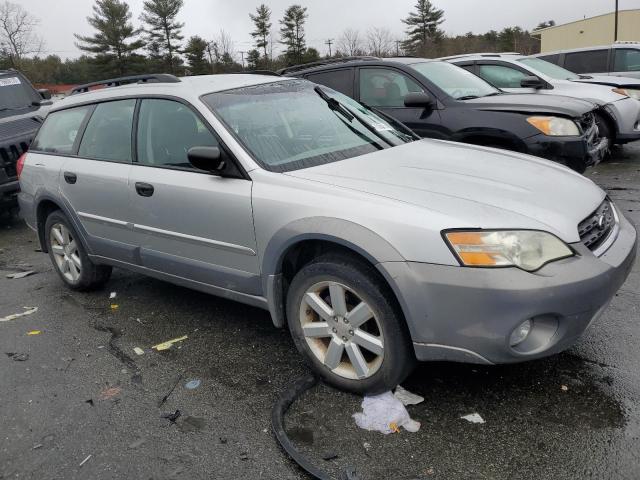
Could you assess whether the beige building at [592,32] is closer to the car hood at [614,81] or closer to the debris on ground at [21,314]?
the car hood at [614,81]

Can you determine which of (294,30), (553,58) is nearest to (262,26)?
(294,30)

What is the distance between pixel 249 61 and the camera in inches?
2505

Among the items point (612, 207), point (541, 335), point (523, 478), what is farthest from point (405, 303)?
point (612, 207)

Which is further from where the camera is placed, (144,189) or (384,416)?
(144,189)

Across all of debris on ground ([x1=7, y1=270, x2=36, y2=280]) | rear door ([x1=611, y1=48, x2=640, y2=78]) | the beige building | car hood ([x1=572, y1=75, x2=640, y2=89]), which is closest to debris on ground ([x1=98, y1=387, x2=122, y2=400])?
debris on ground ([x1=7, y1=270, x2=36, y2=280])

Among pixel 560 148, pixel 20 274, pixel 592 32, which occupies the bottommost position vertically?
pixel 20 274

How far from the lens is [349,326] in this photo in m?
2.90

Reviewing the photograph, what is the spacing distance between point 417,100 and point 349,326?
3.75m

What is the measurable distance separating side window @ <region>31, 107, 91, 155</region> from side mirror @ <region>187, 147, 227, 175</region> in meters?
1.82

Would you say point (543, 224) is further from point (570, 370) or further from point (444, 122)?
point (444, 122)

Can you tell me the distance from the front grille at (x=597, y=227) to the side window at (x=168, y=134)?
211cm

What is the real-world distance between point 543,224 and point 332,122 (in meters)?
1.73

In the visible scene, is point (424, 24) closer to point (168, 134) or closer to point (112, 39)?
point (112, 39)

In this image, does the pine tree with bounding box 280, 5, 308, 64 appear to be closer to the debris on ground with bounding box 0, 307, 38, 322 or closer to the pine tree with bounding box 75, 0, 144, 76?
the pine tree with bounding box 75, 0, 144, 76
